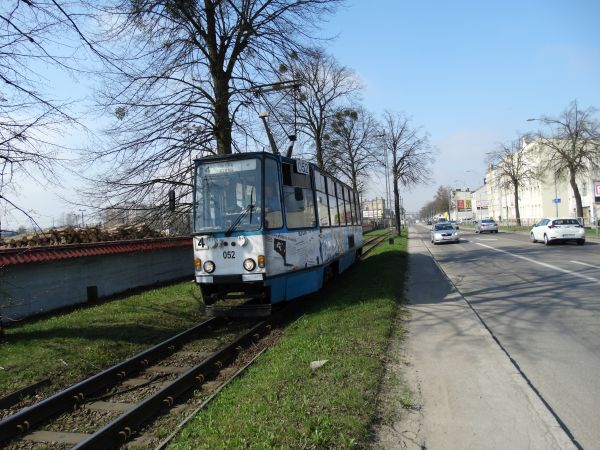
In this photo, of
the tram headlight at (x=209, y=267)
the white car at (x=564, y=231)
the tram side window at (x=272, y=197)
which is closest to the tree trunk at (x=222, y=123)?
the tram side window at (x=272, y=197)

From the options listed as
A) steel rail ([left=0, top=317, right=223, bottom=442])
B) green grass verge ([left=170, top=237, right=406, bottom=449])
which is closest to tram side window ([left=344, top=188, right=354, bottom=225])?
green grass verge ([left=170, top=237, right=406, bottom=449])

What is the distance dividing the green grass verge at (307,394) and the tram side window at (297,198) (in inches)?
91.4

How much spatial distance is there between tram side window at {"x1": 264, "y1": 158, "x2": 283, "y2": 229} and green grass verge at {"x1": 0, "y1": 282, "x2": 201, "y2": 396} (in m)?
2.81

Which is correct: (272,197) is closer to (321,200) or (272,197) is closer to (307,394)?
(321,200)

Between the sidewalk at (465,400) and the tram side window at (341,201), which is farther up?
the tram side window at (341,201)

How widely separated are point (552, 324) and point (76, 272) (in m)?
10.8

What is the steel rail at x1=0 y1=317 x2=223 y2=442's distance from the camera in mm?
4883

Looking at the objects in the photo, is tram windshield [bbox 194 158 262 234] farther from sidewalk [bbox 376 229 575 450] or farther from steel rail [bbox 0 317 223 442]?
sidewalk [bbox 376 229 575 450]

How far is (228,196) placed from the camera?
9.62m

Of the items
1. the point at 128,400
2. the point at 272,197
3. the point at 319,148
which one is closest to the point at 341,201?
the point at 272,197

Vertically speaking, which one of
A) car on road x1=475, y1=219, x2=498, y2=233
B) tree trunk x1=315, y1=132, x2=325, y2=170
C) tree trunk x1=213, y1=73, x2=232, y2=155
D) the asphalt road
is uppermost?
tree trunk x1=315, y1=132, x2=325, y2=170

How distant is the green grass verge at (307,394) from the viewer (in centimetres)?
404

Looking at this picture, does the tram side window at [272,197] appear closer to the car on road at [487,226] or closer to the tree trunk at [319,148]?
the tree trunk at [319,148]

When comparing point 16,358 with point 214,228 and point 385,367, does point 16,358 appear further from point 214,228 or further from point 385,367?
point 385,367
